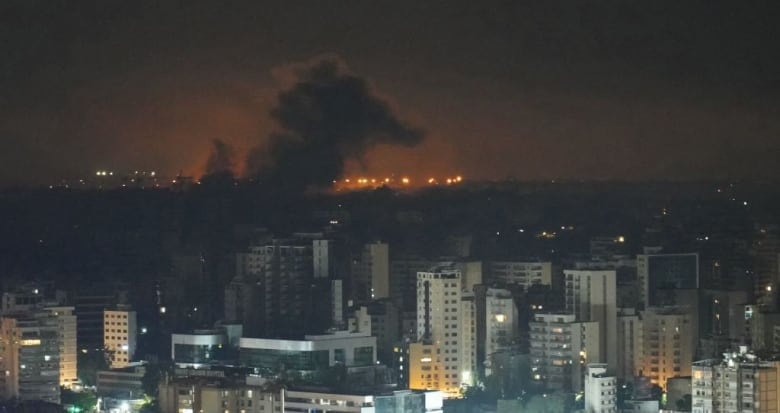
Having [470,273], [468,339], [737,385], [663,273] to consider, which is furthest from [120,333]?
[737,385]

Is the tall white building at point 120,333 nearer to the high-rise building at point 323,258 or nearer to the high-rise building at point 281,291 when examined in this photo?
the high-rise building at point 281,291

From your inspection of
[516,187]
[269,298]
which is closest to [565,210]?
[516,187]

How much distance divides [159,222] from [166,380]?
14.7ft

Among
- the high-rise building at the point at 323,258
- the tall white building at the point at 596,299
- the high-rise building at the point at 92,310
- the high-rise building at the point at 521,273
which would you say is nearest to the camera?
the tall white building at the point at 596,299

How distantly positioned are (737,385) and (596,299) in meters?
2.83

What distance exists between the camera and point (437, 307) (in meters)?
12.7

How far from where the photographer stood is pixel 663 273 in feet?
45.3

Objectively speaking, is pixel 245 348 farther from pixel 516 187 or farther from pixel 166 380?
pixel 516 187

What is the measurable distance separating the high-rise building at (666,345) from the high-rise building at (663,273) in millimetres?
745

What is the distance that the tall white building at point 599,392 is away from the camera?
11016 mm

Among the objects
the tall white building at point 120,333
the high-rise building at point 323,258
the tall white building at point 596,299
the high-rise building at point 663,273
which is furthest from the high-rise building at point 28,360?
the high-rise building at point 663,273

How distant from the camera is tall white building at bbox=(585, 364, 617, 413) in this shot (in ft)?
36.1

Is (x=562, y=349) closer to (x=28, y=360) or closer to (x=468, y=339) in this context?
(x=468, y=339)

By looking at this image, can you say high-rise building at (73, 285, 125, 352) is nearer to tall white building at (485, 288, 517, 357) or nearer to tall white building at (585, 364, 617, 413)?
tall white building at (485, 288, 517, 357)
